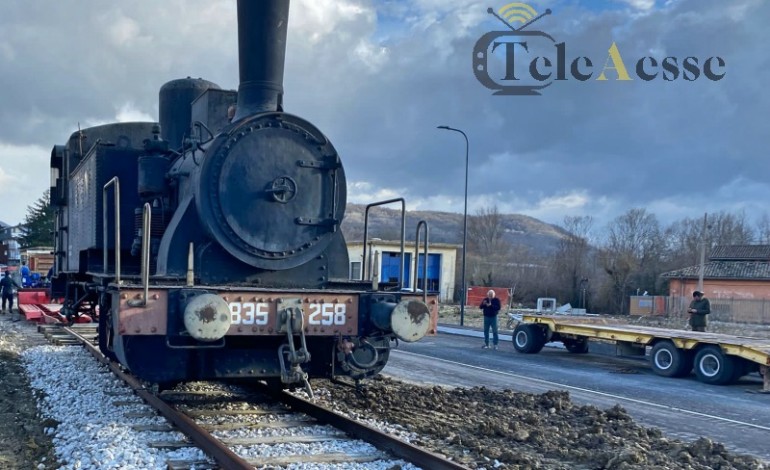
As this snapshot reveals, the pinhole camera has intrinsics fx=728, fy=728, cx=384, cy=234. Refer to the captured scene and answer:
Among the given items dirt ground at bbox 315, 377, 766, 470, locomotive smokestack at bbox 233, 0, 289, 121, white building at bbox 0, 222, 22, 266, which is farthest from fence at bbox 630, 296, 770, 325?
white building at bbox 0, 222, 22, 266

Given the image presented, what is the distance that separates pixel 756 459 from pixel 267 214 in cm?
526

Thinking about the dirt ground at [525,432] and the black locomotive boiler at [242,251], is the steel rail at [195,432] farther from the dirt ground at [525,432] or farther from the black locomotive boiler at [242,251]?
the dirt ground at [525,432]

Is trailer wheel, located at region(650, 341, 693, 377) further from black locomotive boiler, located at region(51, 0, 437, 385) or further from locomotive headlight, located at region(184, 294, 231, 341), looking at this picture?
locomotive headlight, located at region(184, 294, 231, 341)

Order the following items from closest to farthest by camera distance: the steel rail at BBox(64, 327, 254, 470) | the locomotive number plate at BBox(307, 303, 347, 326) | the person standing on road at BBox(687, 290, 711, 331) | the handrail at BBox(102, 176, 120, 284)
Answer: the steel rail at BBox(64, 327, 254, 470) < the handrail at BBox(102, 176, 120, 284) < the locomotive number plate at BBox(307, 303, 347, 326) < the person standing on road at BBox(687, 290, 711, 331)

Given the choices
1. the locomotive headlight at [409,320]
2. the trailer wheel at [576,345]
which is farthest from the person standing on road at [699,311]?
the locomotive headlight at [409,320]

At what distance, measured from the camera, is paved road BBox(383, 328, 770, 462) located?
877cm

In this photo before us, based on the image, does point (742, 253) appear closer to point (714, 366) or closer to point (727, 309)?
point (727, 309)

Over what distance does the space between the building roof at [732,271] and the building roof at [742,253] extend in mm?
1315

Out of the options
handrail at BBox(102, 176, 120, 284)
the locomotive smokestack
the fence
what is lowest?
the fence

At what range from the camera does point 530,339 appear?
17.2 metres

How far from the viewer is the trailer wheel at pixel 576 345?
1768 centimetres

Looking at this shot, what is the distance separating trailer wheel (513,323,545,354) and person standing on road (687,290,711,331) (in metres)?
3.43

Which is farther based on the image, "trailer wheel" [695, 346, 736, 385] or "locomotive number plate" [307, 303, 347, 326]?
"trailer wheel" [695, 346, 736, 385]

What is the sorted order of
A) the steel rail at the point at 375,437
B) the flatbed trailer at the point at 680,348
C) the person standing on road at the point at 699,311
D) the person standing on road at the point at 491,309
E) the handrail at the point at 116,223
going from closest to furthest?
the steel rail at the point at 375,437 → the handrail at the point at 116,223 → the flatbed trailer at the point at 680,348 → the person standing on road at the point at 699,311 → the person standing on road at the point at 491,309
